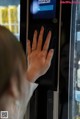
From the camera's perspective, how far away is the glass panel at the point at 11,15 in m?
2.00

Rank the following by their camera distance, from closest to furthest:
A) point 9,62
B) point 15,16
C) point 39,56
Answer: point 9,62 < point 39,56 < point 15,16

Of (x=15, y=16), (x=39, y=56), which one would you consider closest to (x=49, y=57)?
Result: (x=39, y=56)

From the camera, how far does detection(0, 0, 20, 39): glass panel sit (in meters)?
2.00

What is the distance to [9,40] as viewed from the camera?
2.54 feet

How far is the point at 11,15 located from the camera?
2.12 meters

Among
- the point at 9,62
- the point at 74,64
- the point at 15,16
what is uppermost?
the point at 15,16

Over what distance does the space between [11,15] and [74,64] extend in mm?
638

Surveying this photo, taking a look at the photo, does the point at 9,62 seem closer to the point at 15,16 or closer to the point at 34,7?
the point at 34,7

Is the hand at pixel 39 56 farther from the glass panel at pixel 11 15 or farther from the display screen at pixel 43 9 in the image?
the glass panel at pixel 11 15

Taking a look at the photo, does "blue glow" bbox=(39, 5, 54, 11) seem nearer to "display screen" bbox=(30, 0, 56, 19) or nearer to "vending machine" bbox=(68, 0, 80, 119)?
"display screen" bbox=(30, 0, 56, 19)

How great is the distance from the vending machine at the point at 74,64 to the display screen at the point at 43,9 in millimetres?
125

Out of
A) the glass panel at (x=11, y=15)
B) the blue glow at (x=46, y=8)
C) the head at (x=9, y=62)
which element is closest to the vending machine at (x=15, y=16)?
the glass panel at (x=11, y=15)

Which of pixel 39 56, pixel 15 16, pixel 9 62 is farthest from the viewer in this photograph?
pixel 15 16

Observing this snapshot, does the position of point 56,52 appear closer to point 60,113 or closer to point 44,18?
point 44,18
